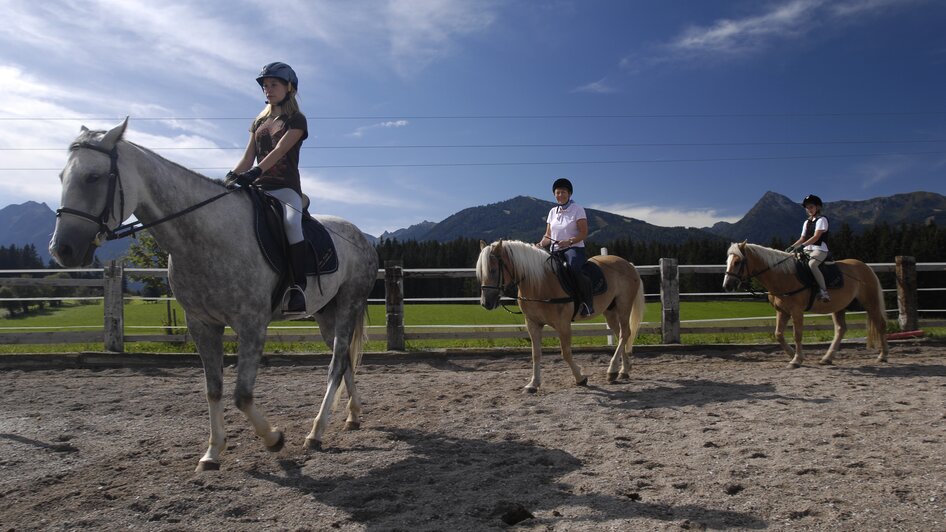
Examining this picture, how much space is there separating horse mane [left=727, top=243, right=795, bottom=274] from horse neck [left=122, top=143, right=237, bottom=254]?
7.95 m

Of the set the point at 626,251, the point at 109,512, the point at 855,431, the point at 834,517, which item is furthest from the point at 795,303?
the point at 626,251

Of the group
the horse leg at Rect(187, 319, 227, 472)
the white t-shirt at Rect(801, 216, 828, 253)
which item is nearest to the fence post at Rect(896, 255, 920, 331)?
the white t-shirt at Rect(801, 216, 828, 253)

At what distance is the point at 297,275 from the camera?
4.30 metres

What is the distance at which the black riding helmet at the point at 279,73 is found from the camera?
4.65 m

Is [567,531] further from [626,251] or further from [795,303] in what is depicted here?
[626,251]

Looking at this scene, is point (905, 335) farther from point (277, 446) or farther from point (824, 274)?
point (277, 446)

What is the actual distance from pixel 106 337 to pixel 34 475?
22.0ft

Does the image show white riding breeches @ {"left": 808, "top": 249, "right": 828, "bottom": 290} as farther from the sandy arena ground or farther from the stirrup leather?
the stirrup leather

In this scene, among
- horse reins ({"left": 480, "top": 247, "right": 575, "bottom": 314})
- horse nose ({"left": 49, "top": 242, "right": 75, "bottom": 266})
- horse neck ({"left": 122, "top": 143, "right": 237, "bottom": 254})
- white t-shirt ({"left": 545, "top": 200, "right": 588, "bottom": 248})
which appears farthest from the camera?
white t-shirt ({"left": 545, "top": 200, "right": 588, "bottom": 248})

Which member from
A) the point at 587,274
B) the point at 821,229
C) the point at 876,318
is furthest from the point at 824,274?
the point at 587,274

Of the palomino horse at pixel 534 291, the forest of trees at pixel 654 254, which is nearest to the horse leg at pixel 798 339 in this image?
the palomino horse at pixel 534 291

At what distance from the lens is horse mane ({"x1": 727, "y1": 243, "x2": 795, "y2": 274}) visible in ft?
29.4

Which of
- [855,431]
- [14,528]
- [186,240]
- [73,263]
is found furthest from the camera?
[855,431]

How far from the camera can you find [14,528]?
3.09 metres
